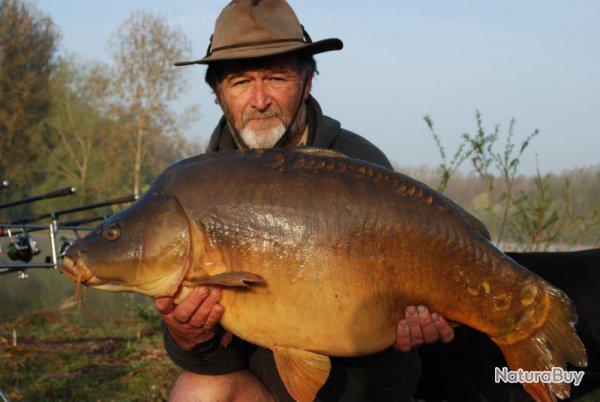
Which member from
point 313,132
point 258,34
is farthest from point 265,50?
point 313,132

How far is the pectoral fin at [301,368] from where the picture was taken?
1.95m

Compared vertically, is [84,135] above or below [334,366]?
below

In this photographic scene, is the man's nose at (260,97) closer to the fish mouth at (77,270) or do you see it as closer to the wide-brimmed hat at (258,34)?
the wide-brimmed hat at (258,34)

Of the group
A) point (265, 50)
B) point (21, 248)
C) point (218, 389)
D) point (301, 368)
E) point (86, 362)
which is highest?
point (265, 50)

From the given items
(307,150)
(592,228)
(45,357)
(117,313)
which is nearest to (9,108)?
(117,313)

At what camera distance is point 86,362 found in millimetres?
4895

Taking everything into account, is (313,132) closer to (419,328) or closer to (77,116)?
(419,328)

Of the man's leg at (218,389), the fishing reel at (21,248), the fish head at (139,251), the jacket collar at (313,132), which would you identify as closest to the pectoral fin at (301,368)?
the fish head at (139,251)

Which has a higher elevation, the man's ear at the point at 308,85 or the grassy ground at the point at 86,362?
the man's ear at the point at 308,85

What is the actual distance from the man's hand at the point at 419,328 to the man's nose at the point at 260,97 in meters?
1.09

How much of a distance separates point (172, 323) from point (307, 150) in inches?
27.0

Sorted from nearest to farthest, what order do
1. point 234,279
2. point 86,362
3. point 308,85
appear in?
1. point 234,279
2. point 308,85
3. point 86,362

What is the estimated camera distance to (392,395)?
2531 mm

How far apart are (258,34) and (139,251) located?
3.76ft
